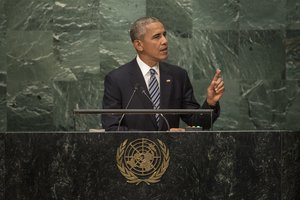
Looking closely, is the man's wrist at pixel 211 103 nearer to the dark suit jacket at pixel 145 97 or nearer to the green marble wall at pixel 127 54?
the dark suit jacket at pixel 145 97

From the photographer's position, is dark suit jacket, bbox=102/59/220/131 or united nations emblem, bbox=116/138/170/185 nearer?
united nations emblem, bbox=116/138/170/185

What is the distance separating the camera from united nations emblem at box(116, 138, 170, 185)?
477 centimetres

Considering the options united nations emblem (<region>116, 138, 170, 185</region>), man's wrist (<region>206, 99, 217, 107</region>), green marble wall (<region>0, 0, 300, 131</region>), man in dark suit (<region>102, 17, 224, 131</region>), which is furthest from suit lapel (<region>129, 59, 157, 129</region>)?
green marble wall (<region>0, 0, 300, 131</region>)

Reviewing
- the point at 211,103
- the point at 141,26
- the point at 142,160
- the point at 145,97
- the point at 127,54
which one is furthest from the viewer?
the point at 127,54

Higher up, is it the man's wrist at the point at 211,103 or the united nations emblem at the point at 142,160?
the man's wrist at the point at 211,103

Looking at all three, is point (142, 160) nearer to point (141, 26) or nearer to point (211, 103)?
point (211, 103)

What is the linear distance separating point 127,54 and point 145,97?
1.92m

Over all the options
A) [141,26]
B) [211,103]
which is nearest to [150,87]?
[141,26]

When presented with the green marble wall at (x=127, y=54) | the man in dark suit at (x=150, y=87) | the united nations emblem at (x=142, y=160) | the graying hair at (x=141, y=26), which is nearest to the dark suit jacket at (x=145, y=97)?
the man in dark suit at (x=150, y=87)

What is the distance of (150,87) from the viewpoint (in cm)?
622

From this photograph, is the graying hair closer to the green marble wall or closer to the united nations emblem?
the green marble wall

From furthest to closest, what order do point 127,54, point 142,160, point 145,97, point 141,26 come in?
point 127,54 → point 141,26 → point 145,97 → point 142,160

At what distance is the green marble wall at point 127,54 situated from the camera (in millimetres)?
7879

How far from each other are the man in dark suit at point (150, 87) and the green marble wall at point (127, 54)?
1.47 metres
